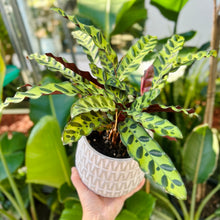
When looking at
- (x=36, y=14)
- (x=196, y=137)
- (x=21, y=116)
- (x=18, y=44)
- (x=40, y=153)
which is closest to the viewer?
(x=40, y=153)

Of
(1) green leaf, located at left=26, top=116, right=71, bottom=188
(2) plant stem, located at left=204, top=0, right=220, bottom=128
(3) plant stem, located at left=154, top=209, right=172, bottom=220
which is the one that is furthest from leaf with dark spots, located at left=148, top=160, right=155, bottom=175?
(3) plant stem, located at left=154, top=209, right=172, bottom=220

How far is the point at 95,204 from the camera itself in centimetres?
57

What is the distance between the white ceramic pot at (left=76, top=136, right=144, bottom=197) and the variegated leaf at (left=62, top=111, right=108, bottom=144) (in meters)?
0.09

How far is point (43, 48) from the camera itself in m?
1.37

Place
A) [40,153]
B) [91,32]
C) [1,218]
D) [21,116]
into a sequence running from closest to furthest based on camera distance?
[91,32], [40,153], [1,218], [21,116]

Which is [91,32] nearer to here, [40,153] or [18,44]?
[40,153]

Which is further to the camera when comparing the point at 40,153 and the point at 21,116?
the point at 21,116

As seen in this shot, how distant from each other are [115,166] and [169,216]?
569 mm

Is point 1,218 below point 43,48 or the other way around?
below

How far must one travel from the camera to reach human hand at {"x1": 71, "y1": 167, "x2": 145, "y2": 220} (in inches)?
22.2

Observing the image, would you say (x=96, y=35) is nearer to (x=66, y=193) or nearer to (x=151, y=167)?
(x=151, y=167)

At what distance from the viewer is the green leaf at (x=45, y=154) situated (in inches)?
26.3

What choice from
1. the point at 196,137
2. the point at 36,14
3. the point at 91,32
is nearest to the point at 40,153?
the point at 91,32

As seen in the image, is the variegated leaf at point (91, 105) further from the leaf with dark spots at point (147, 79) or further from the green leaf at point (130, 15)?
the green leaf at point (130, 15)
